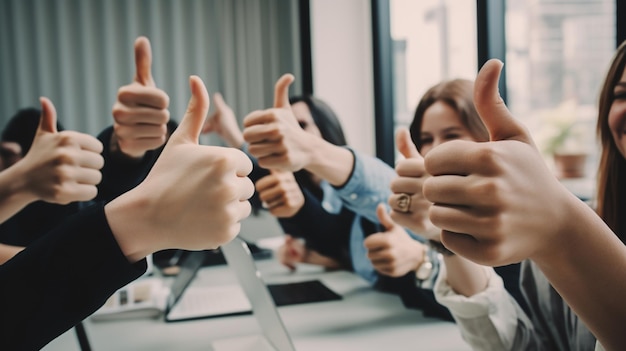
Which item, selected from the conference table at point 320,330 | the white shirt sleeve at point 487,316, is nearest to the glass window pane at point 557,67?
the conference table at point 320,330

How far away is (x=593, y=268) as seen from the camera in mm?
546

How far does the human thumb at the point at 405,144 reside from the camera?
934mm

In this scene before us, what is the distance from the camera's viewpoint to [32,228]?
71.8 inches

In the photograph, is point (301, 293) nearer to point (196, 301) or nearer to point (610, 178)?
point (196, 301)

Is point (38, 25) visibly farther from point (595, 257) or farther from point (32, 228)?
point (595, 257)

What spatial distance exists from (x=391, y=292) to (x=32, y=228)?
1.18 meters

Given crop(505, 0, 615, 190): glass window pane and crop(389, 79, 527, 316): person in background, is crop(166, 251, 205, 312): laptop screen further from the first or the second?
crop(505, 0, 615, 190): glass window pane

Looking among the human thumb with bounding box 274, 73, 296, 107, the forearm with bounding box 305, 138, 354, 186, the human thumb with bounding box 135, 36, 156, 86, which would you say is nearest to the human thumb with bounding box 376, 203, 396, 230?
the forearm with bounding box 305, 138, 354, 186

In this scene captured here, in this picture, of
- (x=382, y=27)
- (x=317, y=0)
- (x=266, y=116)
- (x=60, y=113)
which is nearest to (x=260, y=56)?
(x=317, y=0)

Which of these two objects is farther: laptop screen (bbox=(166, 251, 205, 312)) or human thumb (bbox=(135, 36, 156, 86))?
laptop screen (bbox=(166, 251, 205, 312))

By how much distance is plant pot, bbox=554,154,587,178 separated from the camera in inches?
106

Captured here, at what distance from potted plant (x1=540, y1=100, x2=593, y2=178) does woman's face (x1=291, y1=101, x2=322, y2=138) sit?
1.32 metres

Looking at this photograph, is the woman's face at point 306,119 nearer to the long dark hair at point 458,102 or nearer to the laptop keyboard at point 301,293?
the laptop keyboard at point 301,293

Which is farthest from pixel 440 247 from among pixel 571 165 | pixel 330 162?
pixel 571 165
